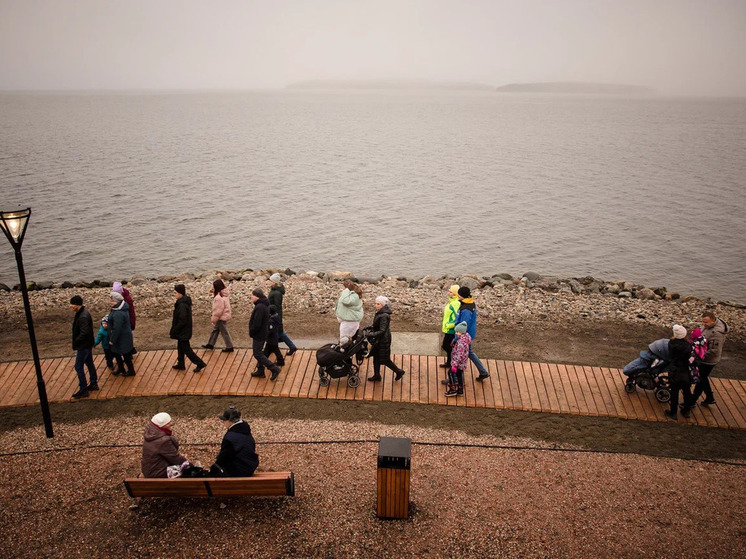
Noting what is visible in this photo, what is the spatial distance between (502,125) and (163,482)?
120645 millimetres

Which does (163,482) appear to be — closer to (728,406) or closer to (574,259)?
(728,406)

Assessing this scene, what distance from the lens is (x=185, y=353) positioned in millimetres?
10125

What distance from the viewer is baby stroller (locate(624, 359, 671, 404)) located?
31.3 ft

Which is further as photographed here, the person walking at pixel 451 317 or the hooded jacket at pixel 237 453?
the person walking at pixel 451 317

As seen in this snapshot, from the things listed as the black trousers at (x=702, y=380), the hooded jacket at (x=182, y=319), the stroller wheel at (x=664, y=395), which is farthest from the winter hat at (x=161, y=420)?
the black trousers at (x=702, y=380)

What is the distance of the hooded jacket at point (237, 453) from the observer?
6.78m

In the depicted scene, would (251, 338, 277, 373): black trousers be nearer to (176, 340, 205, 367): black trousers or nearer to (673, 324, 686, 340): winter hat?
(176, 340, 205, 367): black trousers

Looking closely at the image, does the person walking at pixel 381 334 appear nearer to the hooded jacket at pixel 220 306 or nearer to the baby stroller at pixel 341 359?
the baby stroller at pixel 341 359

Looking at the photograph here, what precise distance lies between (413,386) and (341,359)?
1476 millimetres

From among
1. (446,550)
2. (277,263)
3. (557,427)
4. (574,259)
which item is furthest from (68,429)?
(574,259)

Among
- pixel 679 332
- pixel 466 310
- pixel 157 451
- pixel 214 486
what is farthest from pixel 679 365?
pixel 157 451

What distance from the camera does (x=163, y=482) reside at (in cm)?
670

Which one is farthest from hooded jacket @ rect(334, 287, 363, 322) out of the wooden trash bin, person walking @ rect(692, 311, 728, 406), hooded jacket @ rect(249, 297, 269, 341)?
person walking @ rect(692, 311, 728, 406)

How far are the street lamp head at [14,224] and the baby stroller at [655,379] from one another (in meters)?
10.5
